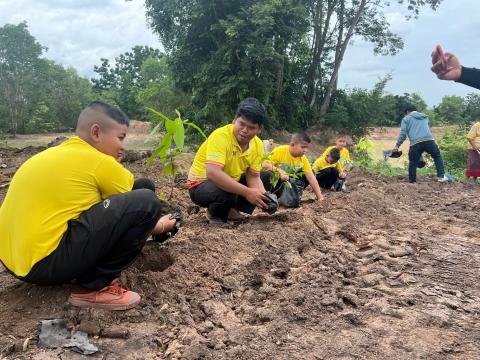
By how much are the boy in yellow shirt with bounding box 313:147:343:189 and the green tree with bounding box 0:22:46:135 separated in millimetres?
17917

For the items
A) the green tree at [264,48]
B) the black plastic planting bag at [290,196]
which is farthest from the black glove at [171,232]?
the green tree at [264,48]

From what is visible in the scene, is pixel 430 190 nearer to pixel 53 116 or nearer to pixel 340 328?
pixel 340 328

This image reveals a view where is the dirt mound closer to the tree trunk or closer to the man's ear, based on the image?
the tree trunk

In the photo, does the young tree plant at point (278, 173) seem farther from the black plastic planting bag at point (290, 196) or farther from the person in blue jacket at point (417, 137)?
the person in blue jacket at point (417, 137)

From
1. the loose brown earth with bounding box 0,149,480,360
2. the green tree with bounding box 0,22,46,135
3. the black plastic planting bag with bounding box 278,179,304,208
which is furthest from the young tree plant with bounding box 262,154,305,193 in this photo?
the green tree with bounding box 0,22,46,135

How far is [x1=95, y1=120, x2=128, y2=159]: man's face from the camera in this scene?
7.28 ft

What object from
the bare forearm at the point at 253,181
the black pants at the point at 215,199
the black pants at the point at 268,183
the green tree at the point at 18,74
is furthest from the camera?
the green tree at the point at 18,74

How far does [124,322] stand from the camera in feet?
7.01

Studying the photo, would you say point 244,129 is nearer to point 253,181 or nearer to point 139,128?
point 253,181

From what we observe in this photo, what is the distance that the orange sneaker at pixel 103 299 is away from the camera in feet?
7.06

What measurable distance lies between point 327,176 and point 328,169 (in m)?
0.16

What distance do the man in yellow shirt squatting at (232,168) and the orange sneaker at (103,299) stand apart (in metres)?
1.46

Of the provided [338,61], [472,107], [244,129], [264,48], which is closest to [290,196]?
[244,129]

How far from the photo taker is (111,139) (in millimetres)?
2240
